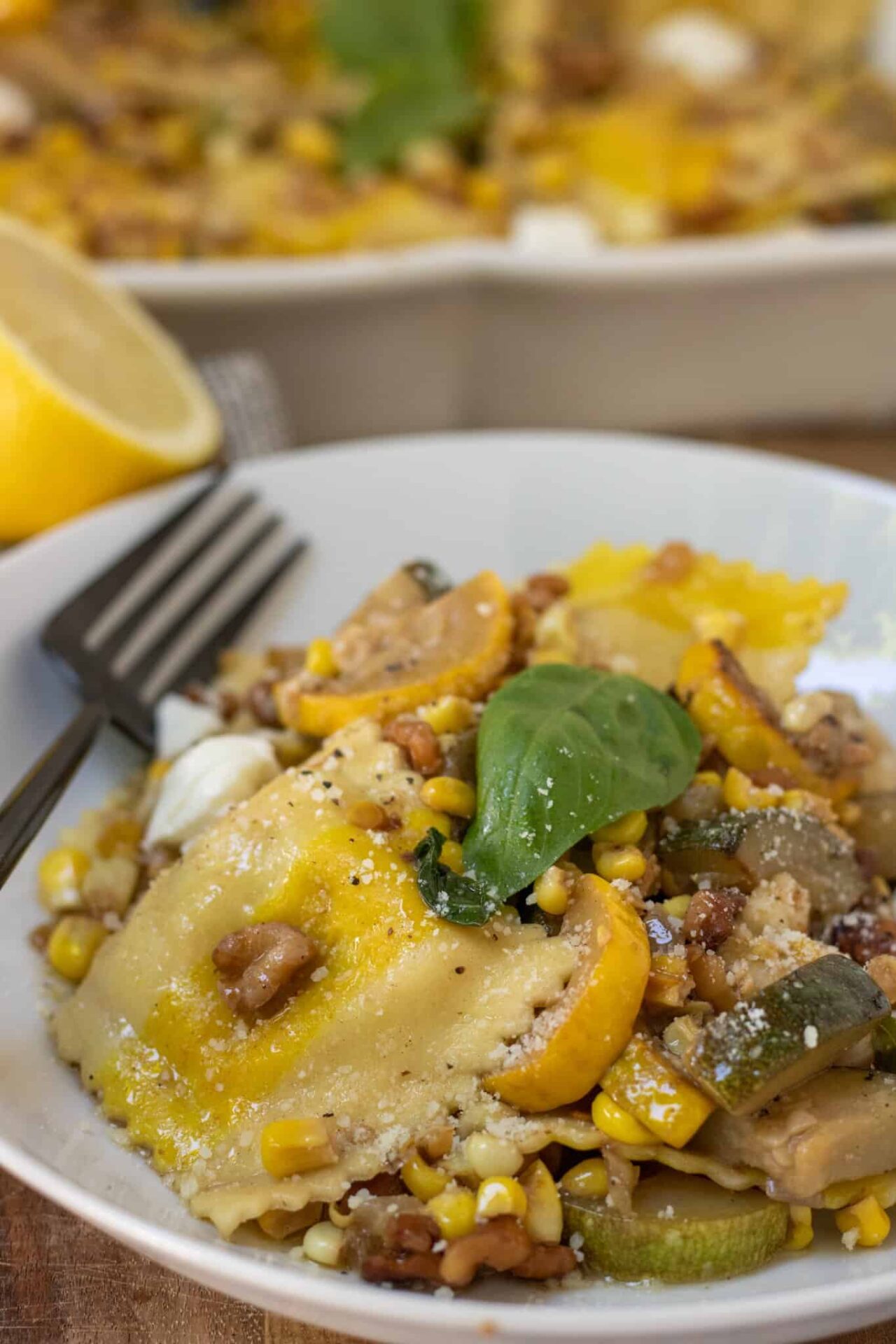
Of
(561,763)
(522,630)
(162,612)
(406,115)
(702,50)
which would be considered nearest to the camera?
(561,763)

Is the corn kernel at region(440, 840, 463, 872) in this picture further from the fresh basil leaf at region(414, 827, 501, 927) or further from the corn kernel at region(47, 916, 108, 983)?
the corn kernel at region(47, 916, 108, 983)

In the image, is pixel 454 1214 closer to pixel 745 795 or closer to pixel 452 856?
pixel 452 856

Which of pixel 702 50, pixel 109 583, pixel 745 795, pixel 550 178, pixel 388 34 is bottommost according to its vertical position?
pixel 745 795

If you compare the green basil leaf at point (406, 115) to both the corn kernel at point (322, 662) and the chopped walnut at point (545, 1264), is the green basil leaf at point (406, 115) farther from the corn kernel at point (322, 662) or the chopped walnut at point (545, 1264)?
the chopped walnut at point (545, 1264)

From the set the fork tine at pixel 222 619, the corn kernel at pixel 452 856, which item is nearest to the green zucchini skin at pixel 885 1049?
the corn kernel at pixel 452 856

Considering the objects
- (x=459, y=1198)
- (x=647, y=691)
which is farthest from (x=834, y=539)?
(x=459, y=1198)

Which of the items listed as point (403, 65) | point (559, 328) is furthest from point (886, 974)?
point (403, 65)
